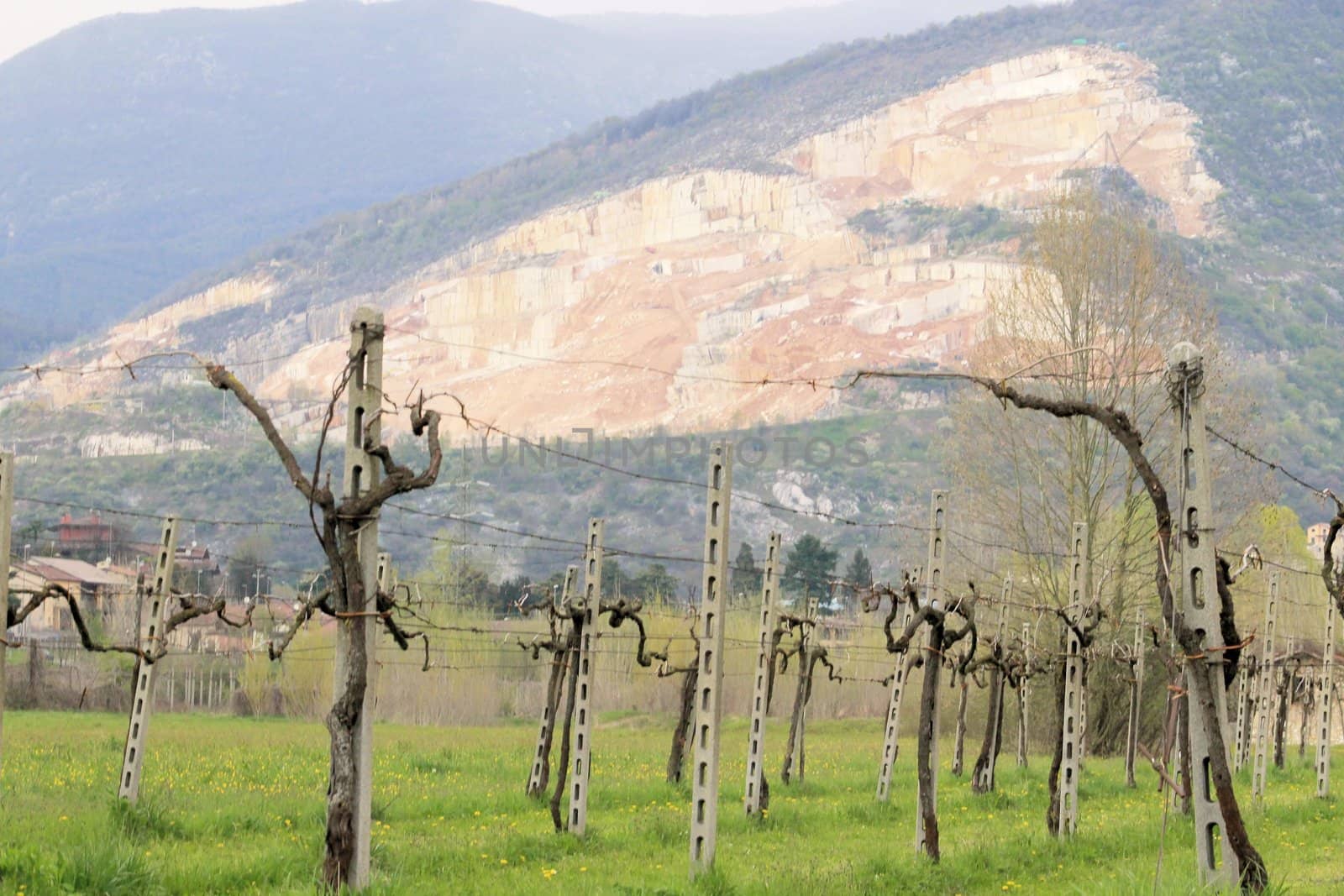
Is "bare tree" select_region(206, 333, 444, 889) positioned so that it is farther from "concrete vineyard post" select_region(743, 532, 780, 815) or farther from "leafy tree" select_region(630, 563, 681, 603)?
"leafy tree" select_region(630, 563, 681, 603)

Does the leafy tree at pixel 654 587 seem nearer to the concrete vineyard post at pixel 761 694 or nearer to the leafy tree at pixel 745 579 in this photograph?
the leafy tree at pixel 745 579

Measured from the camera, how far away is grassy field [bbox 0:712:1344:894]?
14125 mm

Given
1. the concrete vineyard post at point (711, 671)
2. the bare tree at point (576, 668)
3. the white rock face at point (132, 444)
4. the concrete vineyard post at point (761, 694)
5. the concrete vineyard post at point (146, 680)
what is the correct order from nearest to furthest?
the concrete vineyard post at point (711, 671)
the concrete vineyard post at point (146, 680)
the bare tree at point (576, 668)
the concrete vineyard post at point (761, 694)
the white rock face at point (132, 444)

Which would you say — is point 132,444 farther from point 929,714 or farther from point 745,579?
point 929,714

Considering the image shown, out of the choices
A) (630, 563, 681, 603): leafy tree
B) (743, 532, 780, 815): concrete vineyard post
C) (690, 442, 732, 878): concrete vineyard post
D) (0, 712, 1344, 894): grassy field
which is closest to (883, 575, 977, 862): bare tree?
(0, 712, 1344, 894): grassy field

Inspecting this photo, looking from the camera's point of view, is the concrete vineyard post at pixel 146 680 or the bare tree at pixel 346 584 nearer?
the bare tree at pixel 346 584

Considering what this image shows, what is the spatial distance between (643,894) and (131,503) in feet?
486

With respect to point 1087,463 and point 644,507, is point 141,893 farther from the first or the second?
point 644,507

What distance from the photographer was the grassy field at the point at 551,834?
1412cm

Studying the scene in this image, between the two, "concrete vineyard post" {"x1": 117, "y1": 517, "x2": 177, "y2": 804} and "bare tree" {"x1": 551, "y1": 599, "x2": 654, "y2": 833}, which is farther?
"bare tree" {"x1": 551, "y1": 599, "x2": 654, "y2": 833}

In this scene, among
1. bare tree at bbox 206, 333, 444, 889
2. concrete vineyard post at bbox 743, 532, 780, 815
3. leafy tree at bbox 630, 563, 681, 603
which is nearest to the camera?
bare tree at bbox 206, 333, 444, 889

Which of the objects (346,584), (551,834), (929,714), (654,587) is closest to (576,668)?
(551,834)

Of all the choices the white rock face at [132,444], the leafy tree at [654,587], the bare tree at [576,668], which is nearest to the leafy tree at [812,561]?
the leafy tree at [654,587]

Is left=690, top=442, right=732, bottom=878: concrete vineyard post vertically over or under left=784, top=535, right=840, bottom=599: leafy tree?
under
